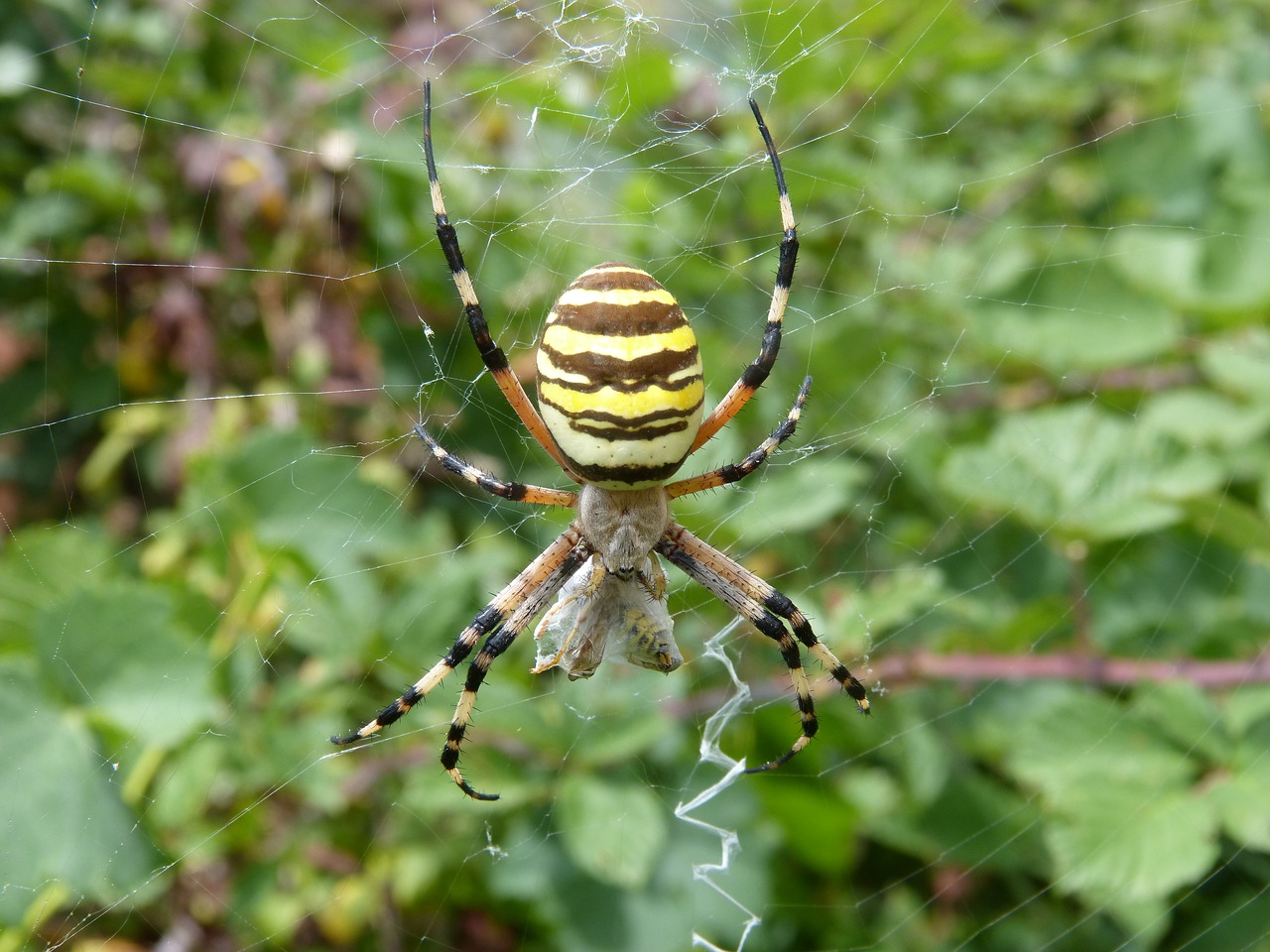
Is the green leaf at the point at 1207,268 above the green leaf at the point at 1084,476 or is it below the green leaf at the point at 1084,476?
above

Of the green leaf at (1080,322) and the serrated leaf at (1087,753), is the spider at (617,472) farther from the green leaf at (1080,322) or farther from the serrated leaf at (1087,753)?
the green leaf at (1080,322)

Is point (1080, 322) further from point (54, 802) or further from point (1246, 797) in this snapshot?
point (54, 802)

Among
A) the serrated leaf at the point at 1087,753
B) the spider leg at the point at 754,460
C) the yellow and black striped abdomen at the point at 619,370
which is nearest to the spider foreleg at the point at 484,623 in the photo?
the spider leg at the point at 754,460

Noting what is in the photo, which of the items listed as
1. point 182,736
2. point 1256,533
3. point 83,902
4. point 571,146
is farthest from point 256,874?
point 1256,533

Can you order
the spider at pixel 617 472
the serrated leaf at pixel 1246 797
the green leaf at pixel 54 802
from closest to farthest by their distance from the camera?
the green leaf at pixel 54 802 → the spider at pixel 617 472 → the serrated leaf at pixel 1246 797

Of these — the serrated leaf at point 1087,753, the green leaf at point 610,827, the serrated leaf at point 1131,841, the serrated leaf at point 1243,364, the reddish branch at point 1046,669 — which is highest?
the serrated leaf at point 1243,364

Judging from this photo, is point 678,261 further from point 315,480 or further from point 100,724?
point 100,724

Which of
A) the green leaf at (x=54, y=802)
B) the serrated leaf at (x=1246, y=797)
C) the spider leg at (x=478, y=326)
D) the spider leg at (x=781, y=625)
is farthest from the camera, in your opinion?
the spider leg at (x=781, y=625)

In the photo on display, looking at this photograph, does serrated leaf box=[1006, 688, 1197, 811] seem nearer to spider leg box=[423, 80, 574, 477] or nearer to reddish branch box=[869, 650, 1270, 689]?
reddish branch box=[869, 650, 1270, 689]

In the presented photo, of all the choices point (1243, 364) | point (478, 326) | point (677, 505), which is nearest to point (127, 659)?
point (478, 326)
